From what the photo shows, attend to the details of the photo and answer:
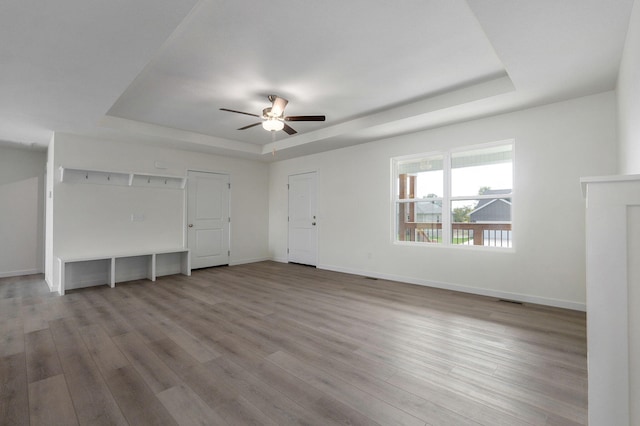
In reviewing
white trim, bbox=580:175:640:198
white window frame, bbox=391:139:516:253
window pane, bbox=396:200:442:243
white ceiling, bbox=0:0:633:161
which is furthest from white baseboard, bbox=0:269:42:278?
white trim, bbox=580:175:640:198

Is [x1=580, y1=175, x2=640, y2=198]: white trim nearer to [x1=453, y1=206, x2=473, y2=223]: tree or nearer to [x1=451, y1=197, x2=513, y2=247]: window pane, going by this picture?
[x1=451, y1=197, x2=513, y2=247]: window pane

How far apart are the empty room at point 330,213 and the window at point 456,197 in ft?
0.11

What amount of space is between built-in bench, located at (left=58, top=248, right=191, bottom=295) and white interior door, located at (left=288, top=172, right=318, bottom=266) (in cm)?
237

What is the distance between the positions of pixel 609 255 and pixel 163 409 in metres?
2.34

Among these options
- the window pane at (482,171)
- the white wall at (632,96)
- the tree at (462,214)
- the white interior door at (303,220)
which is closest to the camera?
the white wall at (632,96)

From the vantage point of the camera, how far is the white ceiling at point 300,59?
2105mm

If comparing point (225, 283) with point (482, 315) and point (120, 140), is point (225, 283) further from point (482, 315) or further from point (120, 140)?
point (482, 315)

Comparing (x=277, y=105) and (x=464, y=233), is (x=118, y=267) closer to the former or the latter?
(x=277, y=105)

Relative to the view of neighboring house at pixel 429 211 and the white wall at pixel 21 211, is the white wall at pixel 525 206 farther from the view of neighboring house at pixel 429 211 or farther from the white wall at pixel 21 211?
the white wall at pixel 21 211

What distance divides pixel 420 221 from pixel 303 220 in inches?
110

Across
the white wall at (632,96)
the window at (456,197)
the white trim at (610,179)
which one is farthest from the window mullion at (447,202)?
the white trim at (610,179)

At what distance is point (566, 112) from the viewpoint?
3.62m

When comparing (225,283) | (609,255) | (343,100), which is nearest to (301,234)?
(225,283)

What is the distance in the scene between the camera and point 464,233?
4.54 m
